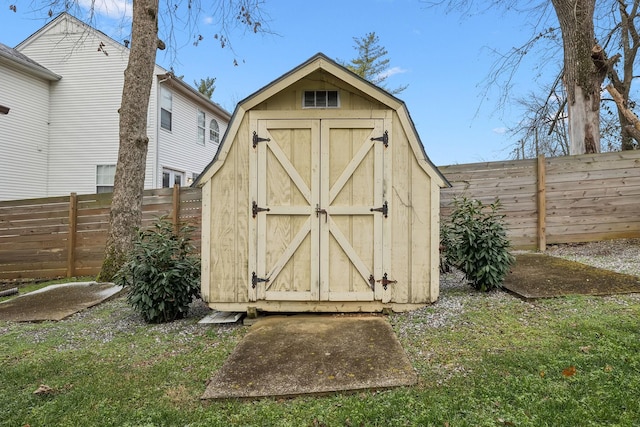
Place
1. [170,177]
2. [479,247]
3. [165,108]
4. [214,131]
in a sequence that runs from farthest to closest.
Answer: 1. [214,131]
2. [170,177]
3. [165,108]
4. [479,247]

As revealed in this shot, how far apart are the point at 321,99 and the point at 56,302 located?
191 inches

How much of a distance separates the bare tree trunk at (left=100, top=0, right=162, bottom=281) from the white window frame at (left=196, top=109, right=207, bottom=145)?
858cm

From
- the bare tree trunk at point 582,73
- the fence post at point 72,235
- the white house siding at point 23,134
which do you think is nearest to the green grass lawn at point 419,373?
the fence post at point 72,235

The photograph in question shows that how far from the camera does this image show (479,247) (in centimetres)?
444

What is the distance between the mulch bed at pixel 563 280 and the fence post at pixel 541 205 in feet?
4.61

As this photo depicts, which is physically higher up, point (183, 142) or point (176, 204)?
point (183, 142)

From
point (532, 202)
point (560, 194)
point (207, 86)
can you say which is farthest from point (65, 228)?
point (207, 86)

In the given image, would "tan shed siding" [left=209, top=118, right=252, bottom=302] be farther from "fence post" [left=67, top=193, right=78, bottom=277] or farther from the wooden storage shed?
"fence post" [left=67, top=193, right=78, bottom=277]

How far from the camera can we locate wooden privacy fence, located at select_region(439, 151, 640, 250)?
6895 millimetres

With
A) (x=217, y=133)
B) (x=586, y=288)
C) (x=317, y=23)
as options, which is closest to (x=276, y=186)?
(x=586, y=288)

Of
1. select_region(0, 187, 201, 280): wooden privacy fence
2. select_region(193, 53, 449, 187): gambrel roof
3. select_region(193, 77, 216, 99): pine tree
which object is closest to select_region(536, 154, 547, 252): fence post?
select_region(193, 53, 449, 187): gambrel roof

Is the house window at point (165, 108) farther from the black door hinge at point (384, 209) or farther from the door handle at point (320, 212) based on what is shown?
the black door hinge at point (384, 209)

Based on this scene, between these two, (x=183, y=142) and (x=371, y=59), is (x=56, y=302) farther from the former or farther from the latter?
(x=371, y=59)

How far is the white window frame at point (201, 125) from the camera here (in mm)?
15117
